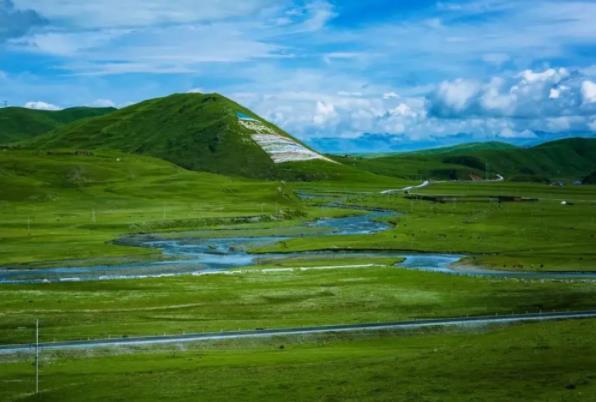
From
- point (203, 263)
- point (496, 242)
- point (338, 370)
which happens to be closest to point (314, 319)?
point (338, 370)

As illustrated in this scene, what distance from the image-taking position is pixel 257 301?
296 feet

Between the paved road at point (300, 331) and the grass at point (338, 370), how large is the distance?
6.52 feet

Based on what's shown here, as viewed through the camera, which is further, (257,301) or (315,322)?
(257,301)

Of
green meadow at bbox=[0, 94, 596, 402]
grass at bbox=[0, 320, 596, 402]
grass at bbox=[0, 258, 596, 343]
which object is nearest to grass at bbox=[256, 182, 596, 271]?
green meadow at bbox=[0, 94, 596, 402]

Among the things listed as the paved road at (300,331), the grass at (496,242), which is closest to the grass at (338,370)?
the paved road at (300,331)

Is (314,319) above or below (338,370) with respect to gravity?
below

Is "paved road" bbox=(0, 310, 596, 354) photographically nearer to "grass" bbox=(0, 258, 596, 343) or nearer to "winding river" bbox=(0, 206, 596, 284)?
"grass" bbox=(0, 258, 596, 343)

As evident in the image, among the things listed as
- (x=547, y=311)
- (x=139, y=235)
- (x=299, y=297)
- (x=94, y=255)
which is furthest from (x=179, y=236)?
(x=547, y=311)

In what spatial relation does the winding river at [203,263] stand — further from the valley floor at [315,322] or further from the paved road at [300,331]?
the paved road at [300,331]

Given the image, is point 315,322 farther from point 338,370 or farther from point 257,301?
point 338,370

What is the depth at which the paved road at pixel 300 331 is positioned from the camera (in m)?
66.4

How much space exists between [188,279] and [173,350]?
1598 inches

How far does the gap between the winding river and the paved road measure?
2890cm

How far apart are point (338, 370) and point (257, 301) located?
35592mm
